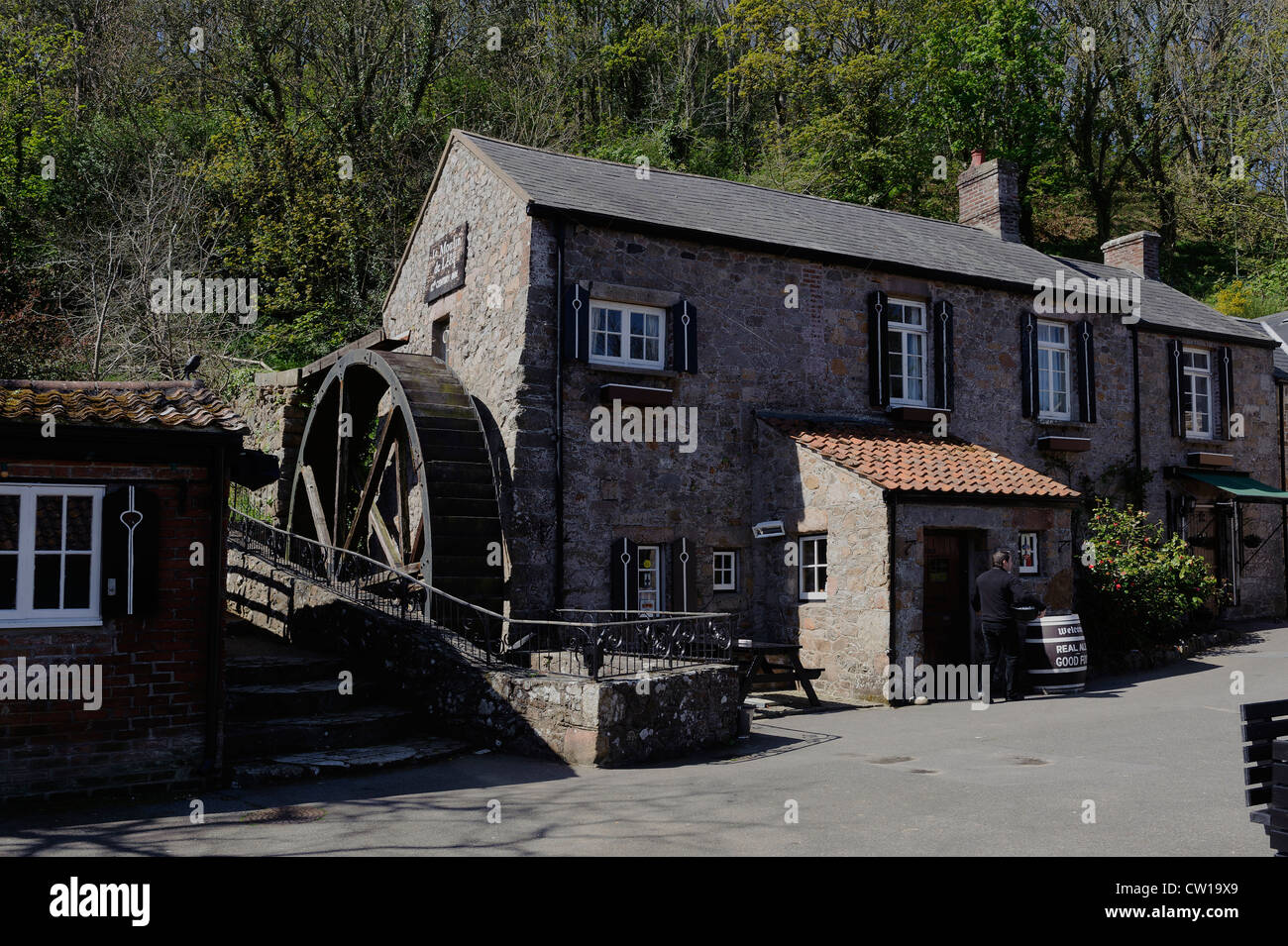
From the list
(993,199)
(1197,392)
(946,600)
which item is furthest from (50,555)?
(1197,392)

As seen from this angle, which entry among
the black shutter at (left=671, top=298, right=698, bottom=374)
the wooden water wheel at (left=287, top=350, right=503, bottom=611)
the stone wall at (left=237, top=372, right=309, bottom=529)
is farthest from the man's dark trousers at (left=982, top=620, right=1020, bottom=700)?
the stone wall at (left=237, top=372, right=309, bottom=529)

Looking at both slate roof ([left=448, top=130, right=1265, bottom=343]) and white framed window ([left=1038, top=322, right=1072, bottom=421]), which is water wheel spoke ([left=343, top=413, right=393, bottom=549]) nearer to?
slate roof ([left=448, top=130, right=1265, bottom=343])

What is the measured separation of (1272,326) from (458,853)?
25.0m

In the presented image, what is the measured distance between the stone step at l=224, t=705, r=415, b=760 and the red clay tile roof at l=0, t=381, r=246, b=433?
2.84 meters

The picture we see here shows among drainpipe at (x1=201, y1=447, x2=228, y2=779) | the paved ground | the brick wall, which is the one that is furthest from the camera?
drainpipe at (x1=201, y1=447, x2=228, y2=779)

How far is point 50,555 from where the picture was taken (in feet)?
26.5

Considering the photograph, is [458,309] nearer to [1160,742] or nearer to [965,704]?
[965,704]

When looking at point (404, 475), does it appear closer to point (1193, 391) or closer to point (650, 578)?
point (650, 578)

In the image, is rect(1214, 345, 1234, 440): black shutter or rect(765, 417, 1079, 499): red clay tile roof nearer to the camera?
rect(765, 417, 1079, 499): red clay tile roof

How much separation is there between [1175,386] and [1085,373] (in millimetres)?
2574

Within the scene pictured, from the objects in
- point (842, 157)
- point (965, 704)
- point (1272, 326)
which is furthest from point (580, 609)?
point (842, 157)

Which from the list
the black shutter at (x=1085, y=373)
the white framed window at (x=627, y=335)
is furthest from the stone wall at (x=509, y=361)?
the black shutter at (x=1085, y=373)

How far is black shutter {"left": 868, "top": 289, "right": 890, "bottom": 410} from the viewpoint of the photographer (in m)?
15.6

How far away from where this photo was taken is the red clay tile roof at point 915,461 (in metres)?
13.0
